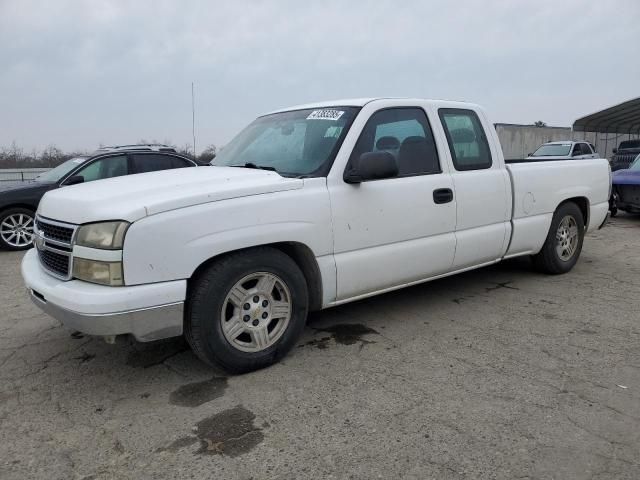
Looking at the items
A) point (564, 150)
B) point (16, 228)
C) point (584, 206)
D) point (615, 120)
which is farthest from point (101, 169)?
point (615, 120)

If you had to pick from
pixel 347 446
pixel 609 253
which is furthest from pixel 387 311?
pixel 609 253

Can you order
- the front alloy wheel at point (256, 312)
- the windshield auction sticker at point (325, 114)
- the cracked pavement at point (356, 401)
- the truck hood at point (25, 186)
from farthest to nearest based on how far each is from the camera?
the truck hood at point (25, 186), the windshield auction sticker at point (325, 114), the front alloy wheel at point (256, 312), the cracked pavement at point (356, 401)

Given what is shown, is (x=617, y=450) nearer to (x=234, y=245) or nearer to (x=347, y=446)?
(x=347, y=446)

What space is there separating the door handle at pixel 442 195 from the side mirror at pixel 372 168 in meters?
0.66

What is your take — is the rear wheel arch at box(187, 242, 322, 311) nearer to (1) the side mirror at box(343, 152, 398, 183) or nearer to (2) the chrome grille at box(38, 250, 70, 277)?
(1) the side mirror at box(343, 152, 398, 183)

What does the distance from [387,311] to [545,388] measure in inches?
67.0

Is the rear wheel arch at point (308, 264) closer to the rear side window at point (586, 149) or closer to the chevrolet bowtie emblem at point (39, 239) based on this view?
the chevrolet bowtie emblem at point (39, 239)

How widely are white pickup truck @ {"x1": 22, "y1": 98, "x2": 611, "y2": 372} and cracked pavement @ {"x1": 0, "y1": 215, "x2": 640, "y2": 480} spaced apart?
0.39 meters

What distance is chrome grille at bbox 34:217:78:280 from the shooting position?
3068 millimetres

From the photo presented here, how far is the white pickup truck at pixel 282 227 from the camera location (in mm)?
2924

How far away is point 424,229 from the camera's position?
4.16 meters

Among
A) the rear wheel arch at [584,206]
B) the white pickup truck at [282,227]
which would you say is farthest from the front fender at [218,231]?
the rear wheel arch at [584,206]

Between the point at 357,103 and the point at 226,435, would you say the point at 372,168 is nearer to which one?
the point at 357,103

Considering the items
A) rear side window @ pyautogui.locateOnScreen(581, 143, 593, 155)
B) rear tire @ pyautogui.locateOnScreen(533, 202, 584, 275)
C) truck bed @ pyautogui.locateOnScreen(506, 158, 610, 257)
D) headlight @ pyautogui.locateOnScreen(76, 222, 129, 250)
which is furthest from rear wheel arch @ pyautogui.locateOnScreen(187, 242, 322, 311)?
rear side window @ pyautogui.locateOnScreen(581, 143, 593, 155)
